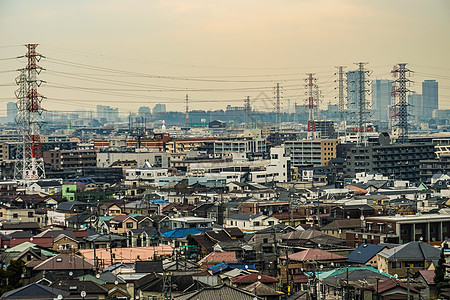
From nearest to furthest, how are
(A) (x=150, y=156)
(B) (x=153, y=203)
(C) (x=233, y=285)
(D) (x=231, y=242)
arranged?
(C) (x=233, y=285)
(D) (x=231, y=242)
(B) (x=153, y=203)
(A) (x=150, y=156)

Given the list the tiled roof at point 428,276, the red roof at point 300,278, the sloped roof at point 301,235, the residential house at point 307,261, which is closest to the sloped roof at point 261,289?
the red roof at point 300,278

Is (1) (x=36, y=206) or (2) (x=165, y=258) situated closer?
(2) (x=165, y=258)

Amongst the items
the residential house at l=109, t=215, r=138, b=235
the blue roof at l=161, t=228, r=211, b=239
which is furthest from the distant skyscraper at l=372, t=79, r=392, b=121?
the blue roof at l=161, t=228, r=211, b=239

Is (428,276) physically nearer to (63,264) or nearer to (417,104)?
(63,264)

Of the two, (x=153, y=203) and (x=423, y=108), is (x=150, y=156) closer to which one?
(x=153, y=203)

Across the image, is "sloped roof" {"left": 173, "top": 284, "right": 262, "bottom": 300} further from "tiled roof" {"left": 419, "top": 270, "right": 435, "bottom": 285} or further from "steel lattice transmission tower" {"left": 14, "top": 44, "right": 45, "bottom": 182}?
"steel lattice transmission tower" {"left": 14, "top": 44, "right": 45, "bottom": 182}

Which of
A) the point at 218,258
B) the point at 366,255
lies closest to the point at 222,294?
the point at 218,258

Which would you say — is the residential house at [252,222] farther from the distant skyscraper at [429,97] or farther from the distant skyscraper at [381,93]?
the distant skyscraper at [381,93]

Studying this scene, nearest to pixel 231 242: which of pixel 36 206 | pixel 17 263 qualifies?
pixel 17 263
